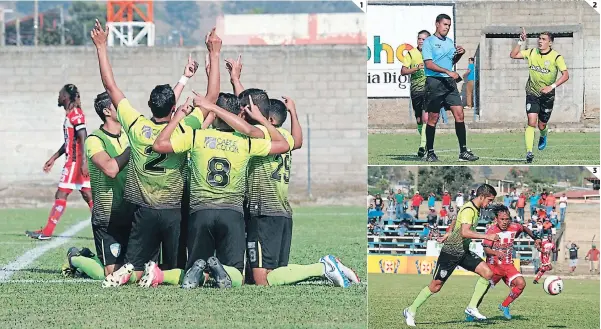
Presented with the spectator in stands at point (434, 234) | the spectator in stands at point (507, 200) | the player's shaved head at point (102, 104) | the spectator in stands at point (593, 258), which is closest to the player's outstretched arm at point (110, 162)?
the player's shaved head at point (102, 104)

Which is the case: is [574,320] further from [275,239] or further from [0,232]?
[0,232]

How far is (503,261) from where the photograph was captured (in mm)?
8016

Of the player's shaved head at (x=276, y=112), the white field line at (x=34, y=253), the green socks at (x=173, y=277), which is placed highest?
the player's shaved head at (x=276, y=112)

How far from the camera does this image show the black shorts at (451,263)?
7.88 metres

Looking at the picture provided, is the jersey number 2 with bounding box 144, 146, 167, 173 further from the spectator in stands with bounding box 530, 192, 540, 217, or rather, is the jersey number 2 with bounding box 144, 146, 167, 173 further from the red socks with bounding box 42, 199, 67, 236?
the red socks with bounding box 42, 199, 67, 236

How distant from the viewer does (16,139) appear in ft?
77.4

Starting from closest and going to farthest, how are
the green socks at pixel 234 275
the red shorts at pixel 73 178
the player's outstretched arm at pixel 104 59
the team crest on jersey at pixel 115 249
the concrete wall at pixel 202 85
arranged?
the player's outstretched arm at pixel 104 59 < the green socks at pixel 234 275 < the team crest on jersey at pixel 115 249 < the red shorts at pixel 73 178 < the concrete wall at pixel 202 85

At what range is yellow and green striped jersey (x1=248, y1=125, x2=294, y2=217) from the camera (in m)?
9.11

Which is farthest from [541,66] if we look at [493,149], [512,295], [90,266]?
[90,266]

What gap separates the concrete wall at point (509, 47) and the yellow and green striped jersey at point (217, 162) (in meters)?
1.33

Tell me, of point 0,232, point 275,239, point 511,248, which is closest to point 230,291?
point 275,239

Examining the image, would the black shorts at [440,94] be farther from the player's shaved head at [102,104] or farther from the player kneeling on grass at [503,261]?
the player's shaved head at [102,104]

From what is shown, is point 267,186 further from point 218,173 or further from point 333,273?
point 333,273

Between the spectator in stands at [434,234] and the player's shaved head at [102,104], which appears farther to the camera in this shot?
the player's shaved head at [102,104]
